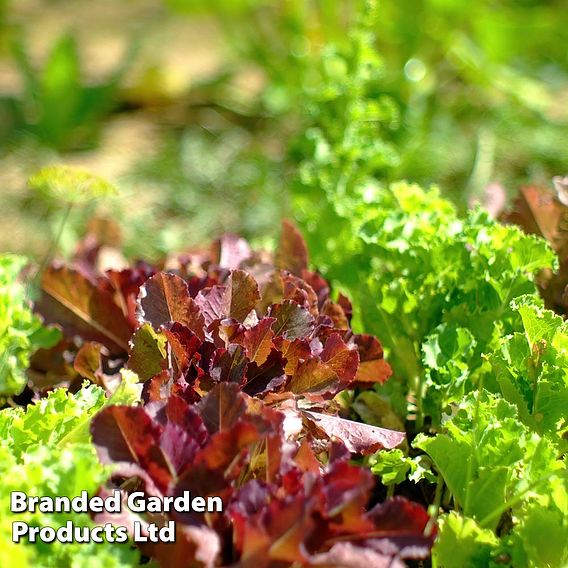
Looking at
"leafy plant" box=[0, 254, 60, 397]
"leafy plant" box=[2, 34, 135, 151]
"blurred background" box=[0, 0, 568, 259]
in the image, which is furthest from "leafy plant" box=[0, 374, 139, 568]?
"leafy plant" box=[2, 34, 135, 151]

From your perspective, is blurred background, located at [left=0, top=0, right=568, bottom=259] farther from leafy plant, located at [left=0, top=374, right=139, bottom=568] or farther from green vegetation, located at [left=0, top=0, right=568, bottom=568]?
leafy plant, located at [left=0, top=374, right=139, bottom=568]

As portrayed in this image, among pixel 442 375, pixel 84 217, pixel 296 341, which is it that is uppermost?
pixel 296 341

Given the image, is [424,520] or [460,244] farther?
[460,244]

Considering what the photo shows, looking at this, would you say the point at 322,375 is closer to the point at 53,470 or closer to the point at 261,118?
the point at 53,470

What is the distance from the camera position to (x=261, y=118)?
417 cm

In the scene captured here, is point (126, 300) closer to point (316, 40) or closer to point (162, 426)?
point (162, 426)

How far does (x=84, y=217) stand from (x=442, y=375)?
221 cm

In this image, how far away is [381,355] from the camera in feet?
5.06

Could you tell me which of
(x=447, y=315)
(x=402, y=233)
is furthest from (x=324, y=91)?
(x=447, y=315)

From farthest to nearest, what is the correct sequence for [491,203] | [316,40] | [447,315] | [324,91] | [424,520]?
[316,40] → [324,91] → [491,203] → [447,315] → [424,520]

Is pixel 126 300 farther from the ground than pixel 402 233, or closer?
closer

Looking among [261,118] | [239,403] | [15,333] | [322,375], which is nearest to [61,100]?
[261,118]

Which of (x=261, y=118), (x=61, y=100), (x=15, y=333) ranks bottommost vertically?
(x=261, y=118)

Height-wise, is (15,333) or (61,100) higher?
(15,333)
